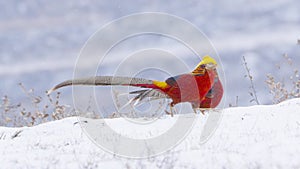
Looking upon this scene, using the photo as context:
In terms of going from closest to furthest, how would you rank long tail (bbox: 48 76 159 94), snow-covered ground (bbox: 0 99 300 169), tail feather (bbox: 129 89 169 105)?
snow-covered ground (bbox: 0 99 300 169)
long tail (bbox: 48 76 159 94)
tail feather (bbox: 129 89 169 105)

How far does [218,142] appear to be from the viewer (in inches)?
203

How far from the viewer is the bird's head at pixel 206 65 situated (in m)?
7.02

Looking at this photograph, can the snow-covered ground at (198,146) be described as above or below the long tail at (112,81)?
below

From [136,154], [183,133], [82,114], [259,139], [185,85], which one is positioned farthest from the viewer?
[82,114]

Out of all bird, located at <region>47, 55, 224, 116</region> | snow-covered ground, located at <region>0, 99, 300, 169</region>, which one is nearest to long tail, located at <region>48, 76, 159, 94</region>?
bird, located at <region>47, 55, 224, 116</region>

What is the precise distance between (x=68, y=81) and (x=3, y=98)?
3.51 metres

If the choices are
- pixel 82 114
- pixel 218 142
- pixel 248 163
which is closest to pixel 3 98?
pixel 82 114

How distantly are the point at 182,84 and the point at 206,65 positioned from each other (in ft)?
1.65

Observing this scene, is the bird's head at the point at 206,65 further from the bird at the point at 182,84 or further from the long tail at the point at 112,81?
the long tail at the point at 112,81

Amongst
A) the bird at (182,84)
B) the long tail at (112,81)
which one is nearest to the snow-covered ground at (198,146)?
the bird at (182,84)

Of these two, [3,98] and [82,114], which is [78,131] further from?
[3,98]

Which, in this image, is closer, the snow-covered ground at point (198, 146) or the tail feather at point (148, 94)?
the snow-covered ground at point (198, 146)

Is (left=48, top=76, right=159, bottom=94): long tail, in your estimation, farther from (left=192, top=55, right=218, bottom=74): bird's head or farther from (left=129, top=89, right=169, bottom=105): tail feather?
(left=192, top=55, right=218, bottom=74): bird's head

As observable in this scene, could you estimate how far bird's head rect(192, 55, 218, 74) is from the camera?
276 inches
